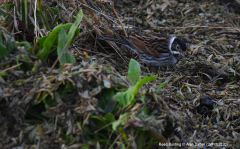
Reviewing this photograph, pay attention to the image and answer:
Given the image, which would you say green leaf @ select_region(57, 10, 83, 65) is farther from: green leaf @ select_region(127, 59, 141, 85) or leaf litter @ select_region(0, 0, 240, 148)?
green leaf @ select_region(127, 59, 141, 85)

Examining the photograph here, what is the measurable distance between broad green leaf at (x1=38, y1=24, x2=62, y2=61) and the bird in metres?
1.64

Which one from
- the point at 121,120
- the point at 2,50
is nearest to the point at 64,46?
the point at 2,50

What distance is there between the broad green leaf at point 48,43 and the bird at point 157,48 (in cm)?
164

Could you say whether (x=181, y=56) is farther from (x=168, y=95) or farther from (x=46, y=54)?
(x=46, y=54)

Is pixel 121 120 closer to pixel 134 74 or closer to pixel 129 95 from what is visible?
pixel 129 95

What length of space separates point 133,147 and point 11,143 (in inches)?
40.3

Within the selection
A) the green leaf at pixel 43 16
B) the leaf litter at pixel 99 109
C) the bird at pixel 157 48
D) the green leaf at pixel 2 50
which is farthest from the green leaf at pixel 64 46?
the bird at pixel 157 48

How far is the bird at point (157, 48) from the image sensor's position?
187 inches

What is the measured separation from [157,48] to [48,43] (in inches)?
107

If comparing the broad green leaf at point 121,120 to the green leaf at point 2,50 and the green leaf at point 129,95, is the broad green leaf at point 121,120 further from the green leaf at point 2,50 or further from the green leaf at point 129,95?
the green leaf at point 2,50

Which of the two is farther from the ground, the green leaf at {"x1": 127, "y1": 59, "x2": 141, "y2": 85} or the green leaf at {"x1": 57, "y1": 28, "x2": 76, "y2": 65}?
the green leaf at {"x1": 57, "y1": 28, "x2": 76, "y2": 65}

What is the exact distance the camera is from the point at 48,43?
2912 millimetres

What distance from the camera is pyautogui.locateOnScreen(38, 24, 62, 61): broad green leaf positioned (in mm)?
2891

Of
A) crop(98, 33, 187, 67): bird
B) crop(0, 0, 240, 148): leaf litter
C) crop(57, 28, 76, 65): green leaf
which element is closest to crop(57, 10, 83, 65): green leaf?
crop(57, 28, 76, 65): green leaf
